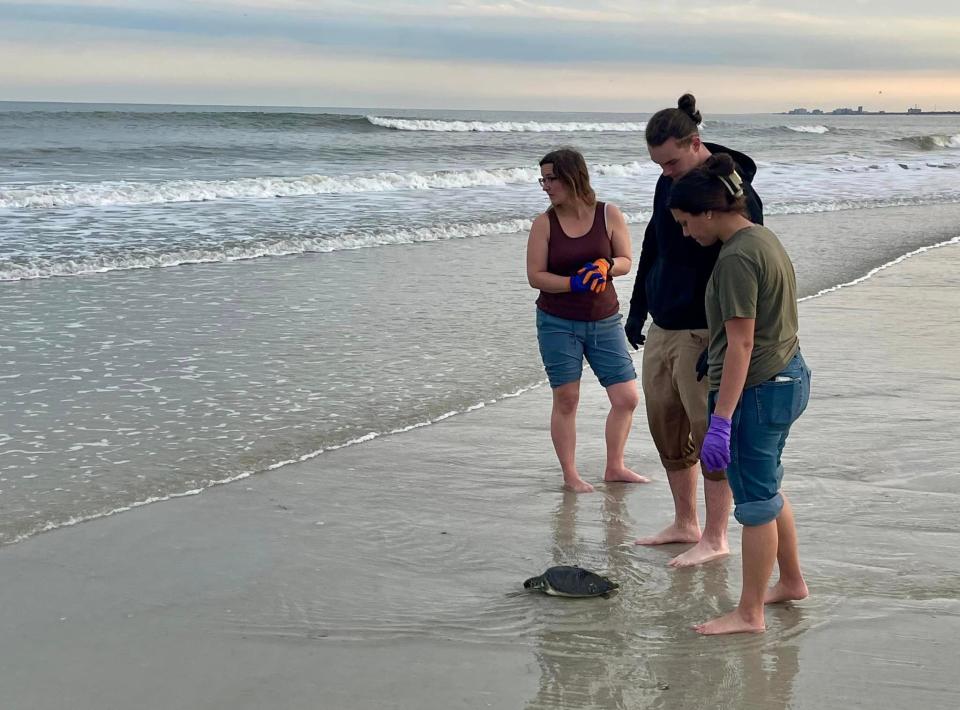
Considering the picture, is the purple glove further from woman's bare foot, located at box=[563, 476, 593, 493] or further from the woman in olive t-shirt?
woman's bare foot, located at box=[563, 476, 593, 493]

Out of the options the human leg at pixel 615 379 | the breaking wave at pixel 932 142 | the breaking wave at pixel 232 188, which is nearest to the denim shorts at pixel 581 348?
the human leg at pixel 615 379

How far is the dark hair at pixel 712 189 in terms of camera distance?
125 inches

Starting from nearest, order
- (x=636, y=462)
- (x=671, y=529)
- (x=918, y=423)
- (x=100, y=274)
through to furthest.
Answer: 1. (x=671, y=529)
2. (x=636, y=462)
3. (x=918, y=423)
4. (x=100, y=274)

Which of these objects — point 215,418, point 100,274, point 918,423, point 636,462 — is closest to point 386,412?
point 215,418

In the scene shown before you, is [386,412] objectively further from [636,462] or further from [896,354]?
[896,354]

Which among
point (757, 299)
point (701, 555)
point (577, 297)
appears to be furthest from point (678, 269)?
point (701, 555)

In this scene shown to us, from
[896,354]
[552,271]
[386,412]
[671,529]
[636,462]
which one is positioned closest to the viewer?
[671,529]

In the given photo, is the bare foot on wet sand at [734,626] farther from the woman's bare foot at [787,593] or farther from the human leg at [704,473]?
the human leg at [704,473]

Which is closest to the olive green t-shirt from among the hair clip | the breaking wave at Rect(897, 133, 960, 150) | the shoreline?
the hair clip

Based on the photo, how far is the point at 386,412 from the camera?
6289 millimetres

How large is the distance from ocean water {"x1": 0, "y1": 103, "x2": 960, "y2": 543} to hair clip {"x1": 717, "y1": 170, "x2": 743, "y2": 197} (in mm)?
2852

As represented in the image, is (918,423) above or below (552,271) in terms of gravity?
below

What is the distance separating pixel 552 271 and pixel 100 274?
310 inches

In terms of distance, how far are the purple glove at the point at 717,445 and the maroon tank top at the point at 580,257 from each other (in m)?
1.69
